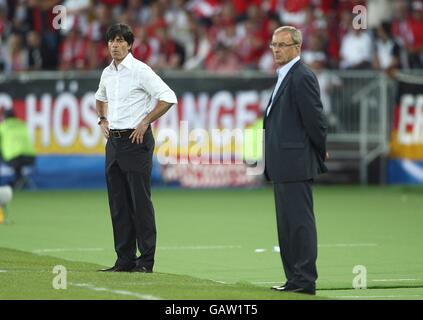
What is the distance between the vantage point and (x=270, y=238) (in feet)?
58.2

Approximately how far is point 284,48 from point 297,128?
747 millimetres

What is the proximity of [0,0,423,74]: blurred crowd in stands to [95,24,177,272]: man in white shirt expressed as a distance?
15342 mm

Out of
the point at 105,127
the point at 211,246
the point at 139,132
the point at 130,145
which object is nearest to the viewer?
the point at 139,132

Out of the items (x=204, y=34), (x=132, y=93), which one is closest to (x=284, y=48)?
(x=132, y=93)

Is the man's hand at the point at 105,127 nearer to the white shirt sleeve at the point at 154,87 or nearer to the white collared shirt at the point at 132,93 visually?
the white collared shirt at the point at 132,93

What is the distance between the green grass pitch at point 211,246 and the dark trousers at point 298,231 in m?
0.25

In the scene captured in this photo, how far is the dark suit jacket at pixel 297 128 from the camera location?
440 inches

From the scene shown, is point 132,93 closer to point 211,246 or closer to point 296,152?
point 296,152

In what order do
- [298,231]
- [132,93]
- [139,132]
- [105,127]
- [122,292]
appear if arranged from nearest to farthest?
1. [122,292]
2. [298,231]
3. [139,132]
4. [132,93]
5. [105,127]

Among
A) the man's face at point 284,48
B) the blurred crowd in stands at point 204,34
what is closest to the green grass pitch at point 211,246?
the man's face at point 284,48

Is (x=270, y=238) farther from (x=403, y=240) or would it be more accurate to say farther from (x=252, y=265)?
(x=252, y=265)

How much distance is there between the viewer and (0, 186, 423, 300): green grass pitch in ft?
37.7

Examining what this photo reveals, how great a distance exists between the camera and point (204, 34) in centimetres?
3012

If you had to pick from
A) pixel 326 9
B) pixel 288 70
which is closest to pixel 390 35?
pixel 326 9
